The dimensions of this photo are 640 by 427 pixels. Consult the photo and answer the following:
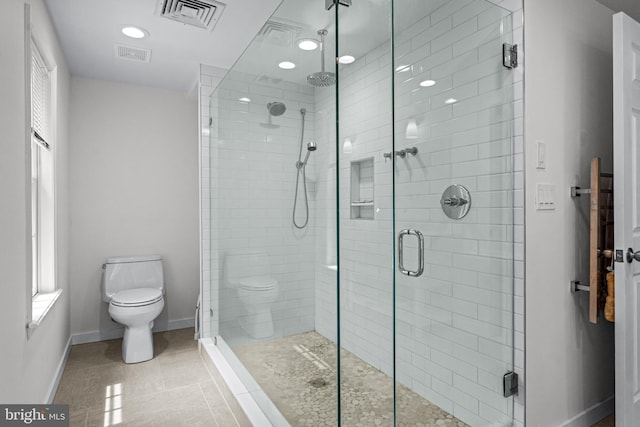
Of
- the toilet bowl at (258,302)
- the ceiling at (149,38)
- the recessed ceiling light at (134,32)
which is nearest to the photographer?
the toilet bowl at (258,302)

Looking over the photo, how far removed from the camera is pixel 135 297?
300 cm

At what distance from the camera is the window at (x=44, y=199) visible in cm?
233

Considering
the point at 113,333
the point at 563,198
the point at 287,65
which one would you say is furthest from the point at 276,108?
the point at 113,333

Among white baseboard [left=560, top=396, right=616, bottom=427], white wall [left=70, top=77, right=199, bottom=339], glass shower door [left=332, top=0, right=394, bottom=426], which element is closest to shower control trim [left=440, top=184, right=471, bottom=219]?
glass shower door [left=332, top=0, right=394, bottom=426]

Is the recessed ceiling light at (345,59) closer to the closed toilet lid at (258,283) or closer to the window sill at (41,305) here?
the closed toilet lid at (258,283)

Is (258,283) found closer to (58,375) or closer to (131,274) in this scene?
(58,375)

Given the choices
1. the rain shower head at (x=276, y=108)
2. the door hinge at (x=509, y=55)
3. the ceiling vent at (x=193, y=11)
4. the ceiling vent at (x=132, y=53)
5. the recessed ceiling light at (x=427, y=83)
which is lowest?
the rain shower head at (x=276, y=108)

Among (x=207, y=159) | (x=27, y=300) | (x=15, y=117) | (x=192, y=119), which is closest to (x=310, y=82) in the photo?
(x=15, y=117)

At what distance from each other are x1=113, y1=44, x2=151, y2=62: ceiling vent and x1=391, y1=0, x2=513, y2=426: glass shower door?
7.32 ft

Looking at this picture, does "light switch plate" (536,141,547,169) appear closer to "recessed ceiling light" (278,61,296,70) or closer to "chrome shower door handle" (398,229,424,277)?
"chrome shower door handle" (398,229,424,277)

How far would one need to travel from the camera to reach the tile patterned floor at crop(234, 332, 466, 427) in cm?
141

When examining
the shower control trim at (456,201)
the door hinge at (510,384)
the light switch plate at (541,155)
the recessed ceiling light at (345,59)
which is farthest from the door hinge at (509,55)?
the door hinge at (510,384)

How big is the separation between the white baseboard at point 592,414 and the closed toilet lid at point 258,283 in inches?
62.3

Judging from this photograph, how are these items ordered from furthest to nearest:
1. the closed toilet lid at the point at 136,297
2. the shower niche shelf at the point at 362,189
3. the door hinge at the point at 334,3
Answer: the closed toilet lid at the point at 136,297, the shower niche shelf at the point at 362,189, the door hinge at the point at 334,3
